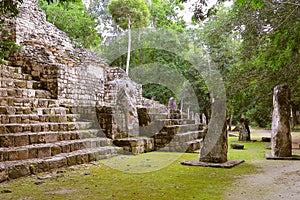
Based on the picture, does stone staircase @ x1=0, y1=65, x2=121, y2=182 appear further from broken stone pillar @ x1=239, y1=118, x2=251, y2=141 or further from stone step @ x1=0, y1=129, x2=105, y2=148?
broken stone pillar @ x1=239, y1=118, x2=251, y2=141

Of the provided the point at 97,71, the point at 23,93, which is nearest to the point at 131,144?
the point at 23,93

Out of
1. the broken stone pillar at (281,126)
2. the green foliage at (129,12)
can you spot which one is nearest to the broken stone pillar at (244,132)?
the broken stone pillar at (281,126)

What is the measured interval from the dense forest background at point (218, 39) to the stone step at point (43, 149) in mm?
2233

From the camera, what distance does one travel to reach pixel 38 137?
6.98 metres

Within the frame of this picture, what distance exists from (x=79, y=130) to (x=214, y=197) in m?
5.28

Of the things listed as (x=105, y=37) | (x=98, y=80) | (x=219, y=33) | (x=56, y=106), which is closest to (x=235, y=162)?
(x=219, y=33)

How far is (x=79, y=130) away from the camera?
859 centimetres

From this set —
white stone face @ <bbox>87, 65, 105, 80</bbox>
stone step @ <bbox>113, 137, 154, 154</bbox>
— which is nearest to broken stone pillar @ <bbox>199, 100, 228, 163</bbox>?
stone step @ <bbox>113, 137, 154, 154</bbox>

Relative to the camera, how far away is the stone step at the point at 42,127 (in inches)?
266

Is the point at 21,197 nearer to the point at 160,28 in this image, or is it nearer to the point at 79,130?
the point at 79,130

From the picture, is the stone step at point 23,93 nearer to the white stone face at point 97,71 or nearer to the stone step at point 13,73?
the stone step at point 13,73

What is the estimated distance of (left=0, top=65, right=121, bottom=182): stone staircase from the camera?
239 inches

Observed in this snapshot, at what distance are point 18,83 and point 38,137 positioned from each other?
9.83 feet

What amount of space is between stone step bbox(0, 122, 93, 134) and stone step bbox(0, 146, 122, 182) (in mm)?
954
